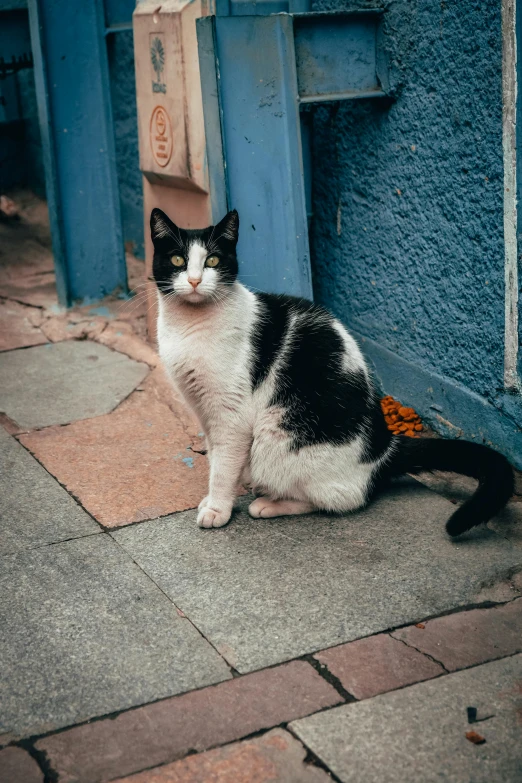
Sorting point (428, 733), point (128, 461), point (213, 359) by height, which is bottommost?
point (428, 733)

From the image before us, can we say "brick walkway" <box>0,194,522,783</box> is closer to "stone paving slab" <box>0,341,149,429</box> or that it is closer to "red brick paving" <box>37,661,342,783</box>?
"red brick paving" <box>37,661,342,783</box>

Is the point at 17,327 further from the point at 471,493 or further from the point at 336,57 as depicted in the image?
the point at 471,493

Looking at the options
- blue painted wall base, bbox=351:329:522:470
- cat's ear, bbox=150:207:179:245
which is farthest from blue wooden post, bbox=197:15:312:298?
cat's ear, bbox=150:207:179:245

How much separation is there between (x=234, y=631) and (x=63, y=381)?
248 cm

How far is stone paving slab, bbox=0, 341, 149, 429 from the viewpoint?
4387 mm

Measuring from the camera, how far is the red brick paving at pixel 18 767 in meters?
2.11

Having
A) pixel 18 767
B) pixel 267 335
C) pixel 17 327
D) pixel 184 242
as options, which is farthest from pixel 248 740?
pixel 17 327

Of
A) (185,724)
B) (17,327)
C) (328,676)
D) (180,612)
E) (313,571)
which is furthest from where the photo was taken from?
(17,327)

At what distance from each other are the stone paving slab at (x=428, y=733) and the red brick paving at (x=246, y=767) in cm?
6

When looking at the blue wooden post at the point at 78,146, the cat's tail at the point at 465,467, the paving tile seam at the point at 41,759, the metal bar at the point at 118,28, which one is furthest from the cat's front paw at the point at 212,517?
the metal bar at the point at 118,28

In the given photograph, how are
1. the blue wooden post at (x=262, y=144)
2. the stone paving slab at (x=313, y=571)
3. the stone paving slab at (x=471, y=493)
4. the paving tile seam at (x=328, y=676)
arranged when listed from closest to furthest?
the paving tile seam at (x=328, y=676) → the stone paving slab at (x=313, y=571) → the stone paving slab at (x=471, y=493) → the blue wooden post at (x=262, y=144)

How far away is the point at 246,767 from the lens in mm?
2125

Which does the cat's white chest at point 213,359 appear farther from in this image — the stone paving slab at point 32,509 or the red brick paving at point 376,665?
the red brick paving at point 376,665

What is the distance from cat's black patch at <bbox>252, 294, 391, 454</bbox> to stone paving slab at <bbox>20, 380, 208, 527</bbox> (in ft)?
2.12
